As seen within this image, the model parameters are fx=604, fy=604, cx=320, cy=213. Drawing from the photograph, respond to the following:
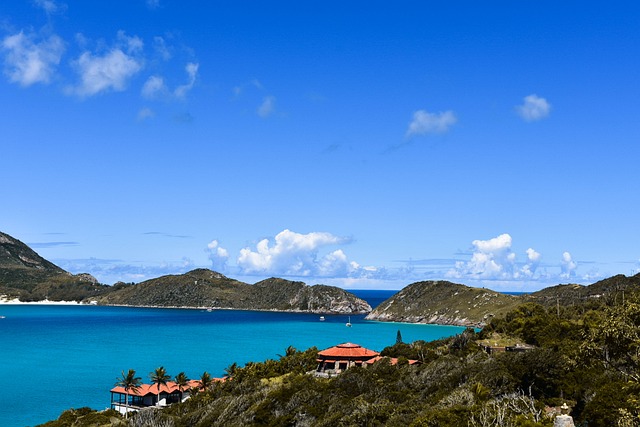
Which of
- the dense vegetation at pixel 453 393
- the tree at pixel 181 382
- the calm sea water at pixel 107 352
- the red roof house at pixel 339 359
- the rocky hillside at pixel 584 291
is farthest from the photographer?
the rocky hillside at pixel 584 291

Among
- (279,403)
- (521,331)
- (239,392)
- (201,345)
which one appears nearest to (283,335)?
(201,345)

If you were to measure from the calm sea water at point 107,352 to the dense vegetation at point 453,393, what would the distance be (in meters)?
23.3

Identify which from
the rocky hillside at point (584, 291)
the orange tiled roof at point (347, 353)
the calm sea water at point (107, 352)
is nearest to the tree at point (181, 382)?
the calm sea water at point (107, 352)

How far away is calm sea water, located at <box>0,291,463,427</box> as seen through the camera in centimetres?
7462

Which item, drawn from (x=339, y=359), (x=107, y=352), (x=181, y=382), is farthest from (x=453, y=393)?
(x=107, y=352)

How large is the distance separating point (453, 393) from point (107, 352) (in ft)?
343

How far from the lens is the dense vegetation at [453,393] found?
99.9 ft

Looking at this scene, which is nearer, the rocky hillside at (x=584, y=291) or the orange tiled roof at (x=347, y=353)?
the orange tiled roof at (x=347, y=353)

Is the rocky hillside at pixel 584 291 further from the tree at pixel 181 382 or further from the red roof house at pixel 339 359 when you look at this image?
the tree at pixel 181 382

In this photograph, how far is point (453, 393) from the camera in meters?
37.9

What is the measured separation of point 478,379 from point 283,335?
13284cm

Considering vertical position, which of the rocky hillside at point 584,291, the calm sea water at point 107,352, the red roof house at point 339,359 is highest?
the rocky hillside at point 584,291

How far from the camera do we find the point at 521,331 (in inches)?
3216

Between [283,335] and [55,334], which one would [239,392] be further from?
[55,334]
